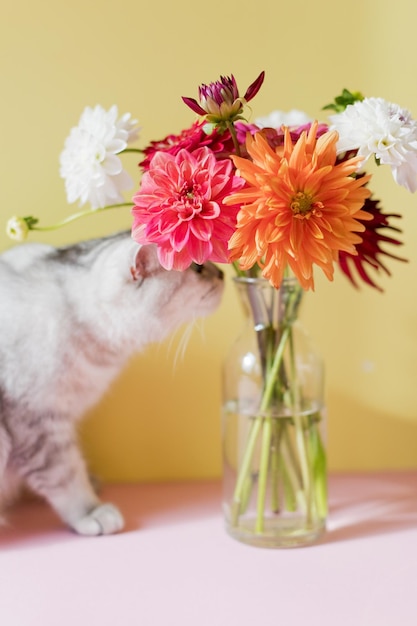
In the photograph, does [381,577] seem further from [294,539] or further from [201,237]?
[201,237]

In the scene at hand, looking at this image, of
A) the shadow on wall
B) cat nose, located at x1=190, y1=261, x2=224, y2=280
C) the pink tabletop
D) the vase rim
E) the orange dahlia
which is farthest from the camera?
the shadow on wall

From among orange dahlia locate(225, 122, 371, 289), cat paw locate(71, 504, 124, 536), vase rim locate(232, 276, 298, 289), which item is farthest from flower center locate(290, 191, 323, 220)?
cat paw locate(71, 504, 124, 536)

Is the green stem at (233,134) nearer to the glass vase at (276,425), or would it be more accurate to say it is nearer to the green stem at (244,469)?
the glass vase at (276,425)

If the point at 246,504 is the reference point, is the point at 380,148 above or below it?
above

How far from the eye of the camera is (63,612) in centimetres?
95

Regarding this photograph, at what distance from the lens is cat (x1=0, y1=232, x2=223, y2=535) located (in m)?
1.14

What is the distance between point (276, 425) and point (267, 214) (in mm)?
379

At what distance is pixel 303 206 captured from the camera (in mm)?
819

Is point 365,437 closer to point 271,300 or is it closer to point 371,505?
point 371,505

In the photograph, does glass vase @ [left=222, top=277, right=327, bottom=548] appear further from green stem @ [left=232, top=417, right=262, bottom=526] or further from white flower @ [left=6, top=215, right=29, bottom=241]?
white flower @ [left=6, top=215, right=29, bottom=241]

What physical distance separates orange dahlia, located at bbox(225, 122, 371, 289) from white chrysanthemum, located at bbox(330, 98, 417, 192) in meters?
0.04

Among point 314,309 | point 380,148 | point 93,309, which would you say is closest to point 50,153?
point 93,309

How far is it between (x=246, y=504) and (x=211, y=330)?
365 millimetres

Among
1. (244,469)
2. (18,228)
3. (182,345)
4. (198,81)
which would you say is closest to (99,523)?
(244,469)
